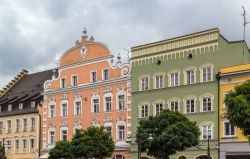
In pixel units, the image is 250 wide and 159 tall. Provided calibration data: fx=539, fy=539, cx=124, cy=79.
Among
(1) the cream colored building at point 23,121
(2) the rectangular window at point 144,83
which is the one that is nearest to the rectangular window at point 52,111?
(1) the cream colored building at point 23,121

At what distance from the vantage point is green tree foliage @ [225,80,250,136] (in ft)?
111

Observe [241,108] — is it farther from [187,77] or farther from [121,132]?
[121,132]

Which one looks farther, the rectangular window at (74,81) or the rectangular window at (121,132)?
the rectangular window at (74,81)

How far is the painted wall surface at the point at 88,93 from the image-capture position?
5778cm

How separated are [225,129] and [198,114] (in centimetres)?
321

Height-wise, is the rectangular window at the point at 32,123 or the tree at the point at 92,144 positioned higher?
the rectangular window at the point at 32,123

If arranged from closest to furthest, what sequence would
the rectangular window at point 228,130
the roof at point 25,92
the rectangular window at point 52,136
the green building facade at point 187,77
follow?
the rectangular window at point 228,130
the green building facade at point 187,77
the rectangular window at point 52,136
the roof at point 25,92

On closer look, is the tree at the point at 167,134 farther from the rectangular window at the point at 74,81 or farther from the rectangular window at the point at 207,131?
the rectangular window at the point at 74,81

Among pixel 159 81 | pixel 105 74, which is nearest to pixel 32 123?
pixel 105 74

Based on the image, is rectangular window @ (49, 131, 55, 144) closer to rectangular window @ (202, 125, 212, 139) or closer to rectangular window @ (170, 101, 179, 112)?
rectangular window @ (170, 101, 179, 112)

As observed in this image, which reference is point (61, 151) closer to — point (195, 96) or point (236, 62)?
point (195, 96)

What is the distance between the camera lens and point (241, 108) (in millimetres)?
33812

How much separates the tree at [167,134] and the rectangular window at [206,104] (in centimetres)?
579

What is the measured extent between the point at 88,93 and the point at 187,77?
13939mm
